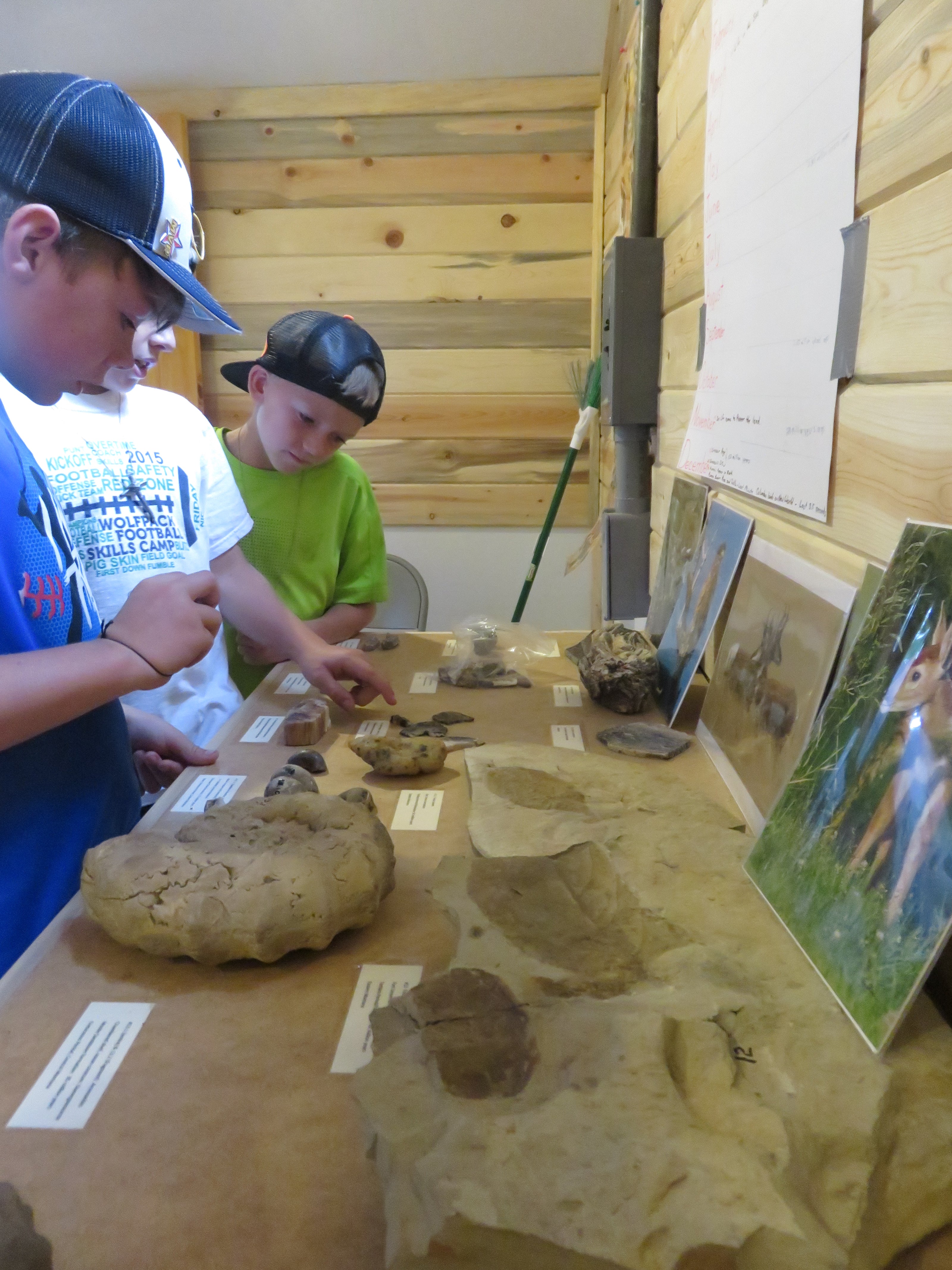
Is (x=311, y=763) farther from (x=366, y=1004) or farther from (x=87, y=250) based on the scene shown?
(x=87, y=250)

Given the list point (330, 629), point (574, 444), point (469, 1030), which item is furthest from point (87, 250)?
point (574, 444)

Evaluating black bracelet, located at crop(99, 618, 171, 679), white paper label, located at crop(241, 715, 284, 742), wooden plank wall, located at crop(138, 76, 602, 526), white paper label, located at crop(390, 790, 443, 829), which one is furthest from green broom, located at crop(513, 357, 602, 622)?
black bracelet, located at crop(99, 618, 171, 679)

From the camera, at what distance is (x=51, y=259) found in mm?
968

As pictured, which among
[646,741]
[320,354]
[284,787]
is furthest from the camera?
[320,354]

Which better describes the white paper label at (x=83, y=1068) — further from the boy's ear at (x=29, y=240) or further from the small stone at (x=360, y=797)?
the boy's ear at (x=29, y=240)

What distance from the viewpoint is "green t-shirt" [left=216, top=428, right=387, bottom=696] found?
2.28 metres

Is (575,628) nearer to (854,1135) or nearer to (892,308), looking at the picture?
(892,308)

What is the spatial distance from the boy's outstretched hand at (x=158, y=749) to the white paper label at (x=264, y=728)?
0.08 meters

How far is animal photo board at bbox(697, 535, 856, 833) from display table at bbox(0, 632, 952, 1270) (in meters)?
0.43

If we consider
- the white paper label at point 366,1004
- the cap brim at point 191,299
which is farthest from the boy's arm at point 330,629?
the white paper label at point 366,1004

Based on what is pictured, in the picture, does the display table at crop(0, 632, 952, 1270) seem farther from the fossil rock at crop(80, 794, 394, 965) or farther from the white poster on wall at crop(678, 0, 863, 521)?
the white poster on wall at crop(678, 0, 863, 521)

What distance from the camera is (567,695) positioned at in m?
1.72

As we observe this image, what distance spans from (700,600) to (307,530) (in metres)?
1.12

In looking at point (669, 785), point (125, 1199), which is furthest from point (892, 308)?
point (125, 1199)
